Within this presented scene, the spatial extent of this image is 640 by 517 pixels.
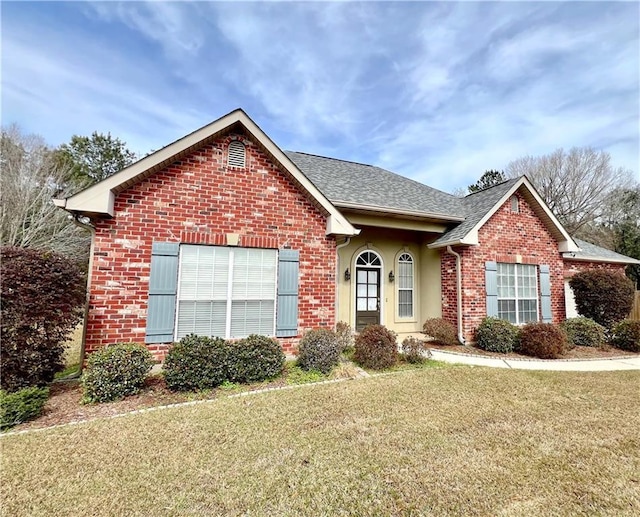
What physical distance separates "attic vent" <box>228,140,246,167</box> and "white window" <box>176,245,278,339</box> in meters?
2.00

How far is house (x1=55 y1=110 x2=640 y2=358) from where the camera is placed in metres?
6.26

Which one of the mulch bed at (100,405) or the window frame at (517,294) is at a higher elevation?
the window frame at (517,294)

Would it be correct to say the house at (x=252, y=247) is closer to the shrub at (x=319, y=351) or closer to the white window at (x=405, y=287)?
the shrub at (x=319, y=351)

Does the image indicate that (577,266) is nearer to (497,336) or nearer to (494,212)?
(494,212)

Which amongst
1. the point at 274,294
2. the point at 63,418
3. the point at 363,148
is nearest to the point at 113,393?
the point at 63,418

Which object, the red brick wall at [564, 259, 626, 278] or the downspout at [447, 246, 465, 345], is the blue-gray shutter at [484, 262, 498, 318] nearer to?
the downspout at [447, 246, 465, 345]

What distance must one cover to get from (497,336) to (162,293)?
8.83m

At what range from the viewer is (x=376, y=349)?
7066 millimetres

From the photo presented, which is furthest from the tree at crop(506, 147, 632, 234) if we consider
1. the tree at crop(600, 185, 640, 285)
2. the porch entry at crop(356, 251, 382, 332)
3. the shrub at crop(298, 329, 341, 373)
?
the shrub at crop(298, 329, 341, 373)

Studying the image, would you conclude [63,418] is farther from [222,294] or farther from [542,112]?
[542,112]

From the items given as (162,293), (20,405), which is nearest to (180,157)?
(162,293)

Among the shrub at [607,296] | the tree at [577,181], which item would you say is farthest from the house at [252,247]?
the tree at [577,181]

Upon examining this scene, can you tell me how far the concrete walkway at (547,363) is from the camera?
7535 mm

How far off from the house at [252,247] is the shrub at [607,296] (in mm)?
1855
